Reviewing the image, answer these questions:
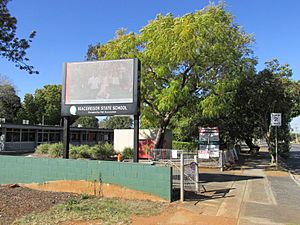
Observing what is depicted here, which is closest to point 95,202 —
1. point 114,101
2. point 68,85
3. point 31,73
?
point 114,101

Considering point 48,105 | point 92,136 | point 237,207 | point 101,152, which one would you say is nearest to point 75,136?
point 92,136

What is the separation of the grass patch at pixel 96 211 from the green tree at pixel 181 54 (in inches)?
350

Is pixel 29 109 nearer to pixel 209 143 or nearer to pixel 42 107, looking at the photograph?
pixel 42 107

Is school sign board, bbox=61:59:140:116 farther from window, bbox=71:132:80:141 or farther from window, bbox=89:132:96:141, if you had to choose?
window, bbox=89:132:96:141

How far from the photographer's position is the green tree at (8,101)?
49.2 metres

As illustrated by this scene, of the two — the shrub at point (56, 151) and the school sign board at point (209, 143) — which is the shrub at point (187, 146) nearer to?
the school sign board at point (209, 143)

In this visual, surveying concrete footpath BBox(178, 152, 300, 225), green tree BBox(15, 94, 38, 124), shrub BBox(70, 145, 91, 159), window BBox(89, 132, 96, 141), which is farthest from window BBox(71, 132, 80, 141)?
concrete footpath BBox(178, 152, 300, 225)

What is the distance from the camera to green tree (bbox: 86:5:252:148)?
17594 millimetres

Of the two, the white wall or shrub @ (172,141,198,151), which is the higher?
the white wall

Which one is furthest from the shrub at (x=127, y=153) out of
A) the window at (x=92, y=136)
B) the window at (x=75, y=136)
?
the window at (x=92, y=136)

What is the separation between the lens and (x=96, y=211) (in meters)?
8.08

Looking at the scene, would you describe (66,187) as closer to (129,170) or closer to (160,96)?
(129,170)

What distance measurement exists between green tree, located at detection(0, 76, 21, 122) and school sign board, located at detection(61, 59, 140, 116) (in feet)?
136

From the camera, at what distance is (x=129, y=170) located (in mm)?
9898
